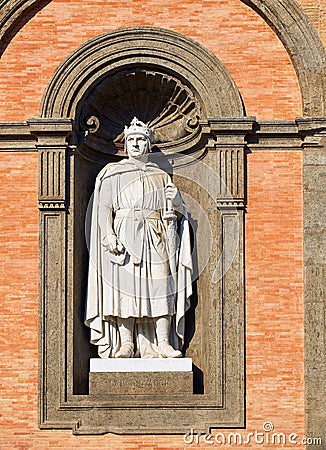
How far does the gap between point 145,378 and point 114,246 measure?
5.69 ft

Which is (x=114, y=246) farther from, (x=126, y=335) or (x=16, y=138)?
(x=16, y=138)

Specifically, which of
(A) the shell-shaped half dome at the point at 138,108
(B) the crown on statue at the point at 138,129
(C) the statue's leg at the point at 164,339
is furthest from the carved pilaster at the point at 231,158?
(C) the statue's leg at the point at 164,339

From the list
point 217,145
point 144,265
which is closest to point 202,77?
point 217,145

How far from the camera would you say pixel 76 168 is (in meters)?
19.0

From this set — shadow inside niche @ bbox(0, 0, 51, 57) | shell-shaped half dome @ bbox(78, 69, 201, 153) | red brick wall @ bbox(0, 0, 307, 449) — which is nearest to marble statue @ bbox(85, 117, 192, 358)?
shell-shaped half dome @ bbox(78, 69, 201, 153)

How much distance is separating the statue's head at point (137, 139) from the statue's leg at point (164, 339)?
7.20ft

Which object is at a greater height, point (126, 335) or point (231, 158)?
point (231, 158)

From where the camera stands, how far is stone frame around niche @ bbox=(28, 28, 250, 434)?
18.2 meters

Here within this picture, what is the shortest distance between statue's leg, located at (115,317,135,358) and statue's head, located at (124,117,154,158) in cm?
217

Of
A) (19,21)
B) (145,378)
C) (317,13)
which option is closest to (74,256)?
(145,378)

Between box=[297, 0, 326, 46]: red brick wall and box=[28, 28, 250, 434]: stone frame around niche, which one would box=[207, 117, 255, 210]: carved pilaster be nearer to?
box=[28, 28, 250, 434]: stone frame around niche

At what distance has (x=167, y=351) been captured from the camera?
18641 mm

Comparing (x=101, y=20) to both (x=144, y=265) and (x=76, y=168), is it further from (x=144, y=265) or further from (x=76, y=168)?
(x=144, y=265)

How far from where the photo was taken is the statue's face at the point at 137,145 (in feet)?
62.6
